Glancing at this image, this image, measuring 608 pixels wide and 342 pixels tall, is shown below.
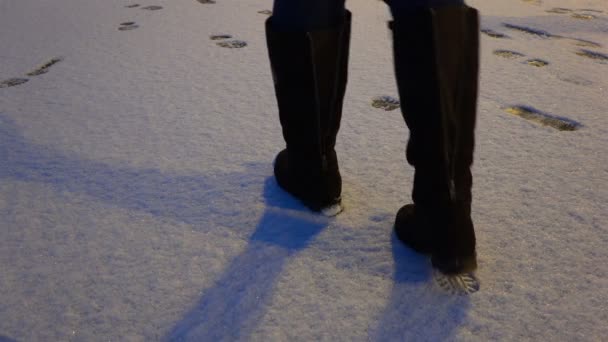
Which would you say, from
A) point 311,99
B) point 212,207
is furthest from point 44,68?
point 311,99

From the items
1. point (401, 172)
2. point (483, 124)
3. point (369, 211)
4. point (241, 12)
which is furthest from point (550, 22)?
point (369, 211)

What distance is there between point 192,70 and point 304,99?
0.98 metres

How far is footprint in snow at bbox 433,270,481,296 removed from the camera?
0.64 metres

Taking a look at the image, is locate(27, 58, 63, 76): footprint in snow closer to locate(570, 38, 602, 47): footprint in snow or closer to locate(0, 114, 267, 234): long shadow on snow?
locate(0, 114, 267, 234): long shadow on snow

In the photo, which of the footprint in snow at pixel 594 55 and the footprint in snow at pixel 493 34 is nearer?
the footprint in snow at pixel 594 55

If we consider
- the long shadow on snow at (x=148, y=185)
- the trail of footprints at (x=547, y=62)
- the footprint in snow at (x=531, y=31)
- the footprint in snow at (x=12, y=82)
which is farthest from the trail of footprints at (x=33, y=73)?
the footprint in snow at (x=531, y=31)

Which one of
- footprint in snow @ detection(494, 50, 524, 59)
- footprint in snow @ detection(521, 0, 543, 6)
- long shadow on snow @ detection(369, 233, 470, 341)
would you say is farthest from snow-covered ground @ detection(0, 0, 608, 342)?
footprint in snow @ detection(521, 0, 543, 6)

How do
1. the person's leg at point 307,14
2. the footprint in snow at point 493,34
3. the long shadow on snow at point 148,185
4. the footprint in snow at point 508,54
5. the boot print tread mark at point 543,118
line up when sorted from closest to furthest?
the person's leg at point 307,14 < the long shadow on snow at point 148,185 < the boot print tread mark at point 543,118 < the footprint in snow at point 508,54 < the footprint in snow at point 493,34

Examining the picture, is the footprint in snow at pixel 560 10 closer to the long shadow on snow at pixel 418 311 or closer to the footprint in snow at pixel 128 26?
the footprint in snow at pixel 128 26

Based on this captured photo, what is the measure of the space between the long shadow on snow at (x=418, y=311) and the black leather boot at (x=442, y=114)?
42mm

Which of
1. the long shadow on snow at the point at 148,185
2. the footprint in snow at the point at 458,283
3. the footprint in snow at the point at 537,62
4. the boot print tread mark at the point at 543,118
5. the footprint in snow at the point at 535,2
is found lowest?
the footprint in snow at the point at 458,283

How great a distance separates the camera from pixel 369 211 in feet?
2.71

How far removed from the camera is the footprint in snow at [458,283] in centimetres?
64

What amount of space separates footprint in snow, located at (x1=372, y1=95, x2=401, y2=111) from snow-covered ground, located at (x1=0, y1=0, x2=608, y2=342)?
0.04m
